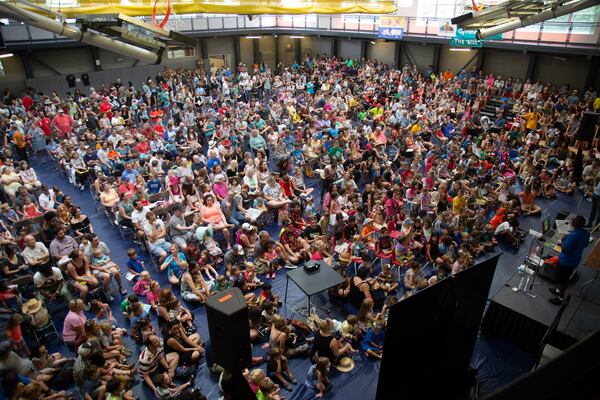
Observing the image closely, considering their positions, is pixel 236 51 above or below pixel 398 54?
above

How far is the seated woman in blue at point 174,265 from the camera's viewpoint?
8.20 meters

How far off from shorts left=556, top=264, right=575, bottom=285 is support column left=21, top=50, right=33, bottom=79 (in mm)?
24581

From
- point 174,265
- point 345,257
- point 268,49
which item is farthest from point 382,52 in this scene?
point 174,265

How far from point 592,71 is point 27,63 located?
1120 inches

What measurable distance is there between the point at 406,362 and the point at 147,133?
485 inches

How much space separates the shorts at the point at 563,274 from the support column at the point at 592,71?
53.4 feet

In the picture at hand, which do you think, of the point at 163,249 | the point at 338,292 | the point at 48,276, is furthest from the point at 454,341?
the point at 48,276

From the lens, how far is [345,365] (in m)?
6.51

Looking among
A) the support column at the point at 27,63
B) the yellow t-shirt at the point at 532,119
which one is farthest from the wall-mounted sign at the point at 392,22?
the support column at the point at 27,63

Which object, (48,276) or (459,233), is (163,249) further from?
(459,233)

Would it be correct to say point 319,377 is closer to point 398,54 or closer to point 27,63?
point 27,63

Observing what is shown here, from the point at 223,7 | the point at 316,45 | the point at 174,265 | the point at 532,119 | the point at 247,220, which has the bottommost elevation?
the point at 174,265

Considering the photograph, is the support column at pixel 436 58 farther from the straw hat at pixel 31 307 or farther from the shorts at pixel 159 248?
the straw hat at pixel 31 307

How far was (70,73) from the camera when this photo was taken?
885 inches
